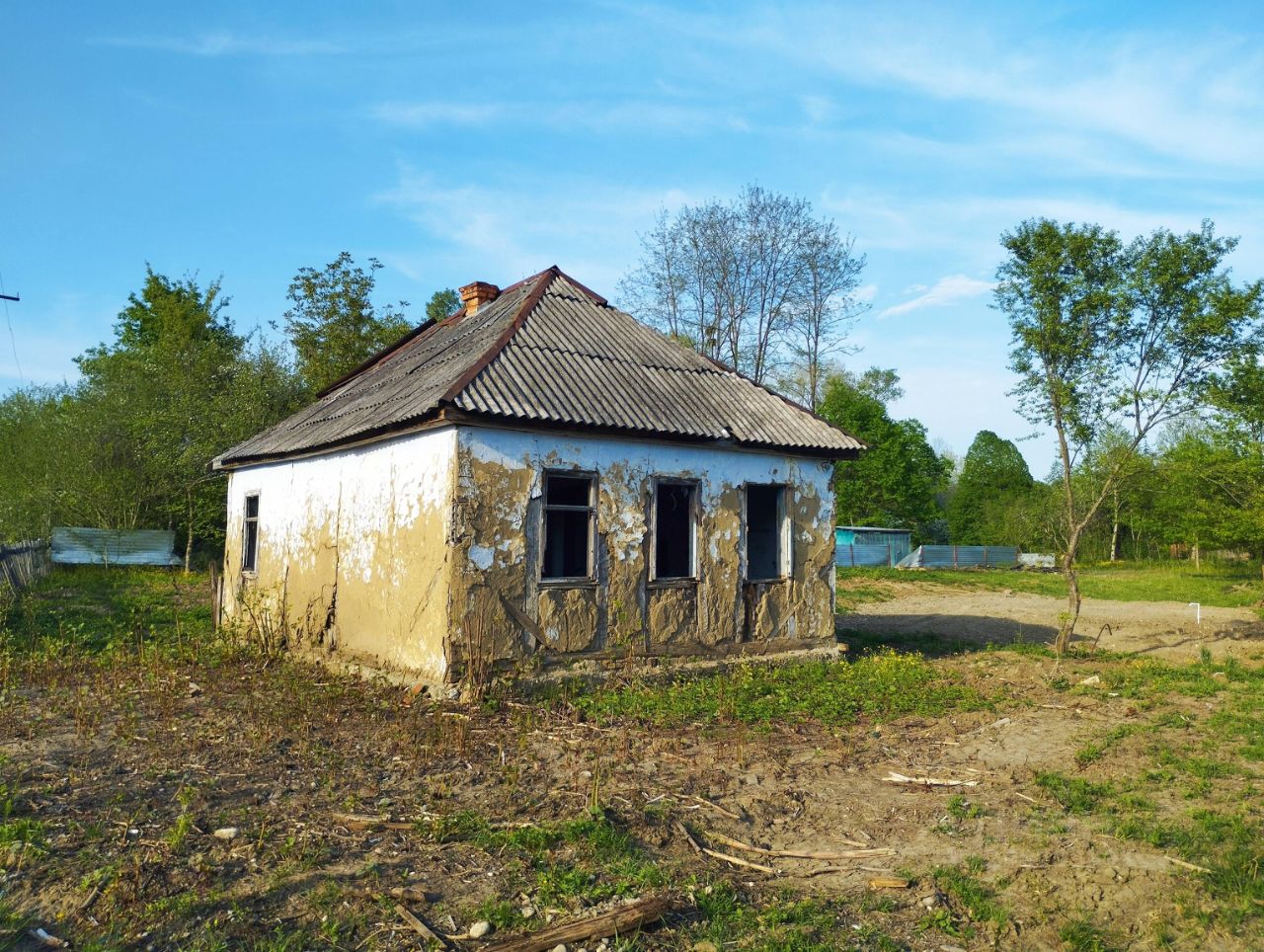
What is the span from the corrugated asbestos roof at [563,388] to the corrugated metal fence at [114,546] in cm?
1304

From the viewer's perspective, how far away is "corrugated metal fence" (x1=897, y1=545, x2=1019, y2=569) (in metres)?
37.4

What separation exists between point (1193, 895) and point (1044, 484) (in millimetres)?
53038

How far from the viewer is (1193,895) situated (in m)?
4.59

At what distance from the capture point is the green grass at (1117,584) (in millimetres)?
24594

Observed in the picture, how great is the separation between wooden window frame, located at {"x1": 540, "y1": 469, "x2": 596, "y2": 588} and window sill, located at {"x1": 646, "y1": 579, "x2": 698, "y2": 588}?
2.66 ft

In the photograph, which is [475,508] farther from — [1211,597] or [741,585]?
[1211,597]

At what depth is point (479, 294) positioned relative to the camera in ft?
50.1

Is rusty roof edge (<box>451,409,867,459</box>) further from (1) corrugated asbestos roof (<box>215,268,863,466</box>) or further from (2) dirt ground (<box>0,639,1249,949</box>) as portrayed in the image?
(2) dirt ground (<box>0,639,1249,949</box>)

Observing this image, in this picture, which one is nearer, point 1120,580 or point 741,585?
point 741,585

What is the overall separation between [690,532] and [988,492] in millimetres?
48553

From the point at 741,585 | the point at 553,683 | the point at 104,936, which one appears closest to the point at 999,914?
the point at 104,936

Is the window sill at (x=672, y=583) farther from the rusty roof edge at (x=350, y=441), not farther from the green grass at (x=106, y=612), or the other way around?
the green grass at (x=106, y=612)

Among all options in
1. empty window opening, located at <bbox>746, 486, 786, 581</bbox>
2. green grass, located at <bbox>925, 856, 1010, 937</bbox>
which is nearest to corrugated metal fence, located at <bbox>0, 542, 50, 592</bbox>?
empty window opening, located at <bbox>746, 486, 786, 581</bbox>

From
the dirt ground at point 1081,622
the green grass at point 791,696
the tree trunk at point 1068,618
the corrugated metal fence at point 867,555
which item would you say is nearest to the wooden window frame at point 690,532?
the green grass at point 791,696
